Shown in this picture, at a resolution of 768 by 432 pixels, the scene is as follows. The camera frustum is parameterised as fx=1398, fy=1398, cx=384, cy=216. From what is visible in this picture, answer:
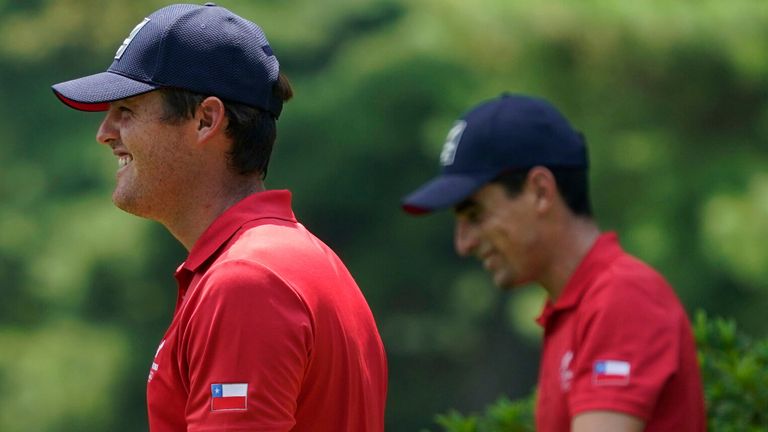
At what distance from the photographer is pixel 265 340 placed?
219 centimetres

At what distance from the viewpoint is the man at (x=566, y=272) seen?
119 inches

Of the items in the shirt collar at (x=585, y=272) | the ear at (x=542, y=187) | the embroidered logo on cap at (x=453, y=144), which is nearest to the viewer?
the shirt collar at (x=585, y=272)

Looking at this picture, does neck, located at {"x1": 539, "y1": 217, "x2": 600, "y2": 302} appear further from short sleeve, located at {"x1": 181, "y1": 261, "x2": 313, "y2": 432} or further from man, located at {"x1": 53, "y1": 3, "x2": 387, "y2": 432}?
short sleeve, located at {"x1": 181, "y1": 261, "x2": 313, "y2": 432}

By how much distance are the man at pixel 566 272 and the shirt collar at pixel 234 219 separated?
887mm

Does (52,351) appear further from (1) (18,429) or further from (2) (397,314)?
(2) (397,314)

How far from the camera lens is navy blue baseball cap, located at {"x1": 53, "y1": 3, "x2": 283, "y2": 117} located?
8.19 feet

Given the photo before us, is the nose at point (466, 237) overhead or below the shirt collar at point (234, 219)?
below

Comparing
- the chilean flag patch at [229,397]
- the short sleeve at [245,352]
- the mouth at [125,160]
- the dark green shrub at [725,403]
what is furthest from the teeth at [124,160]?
the dark green shrub at [725,403]

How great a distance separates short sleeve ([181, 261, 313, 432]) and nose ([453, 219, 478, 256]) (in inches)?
60.6

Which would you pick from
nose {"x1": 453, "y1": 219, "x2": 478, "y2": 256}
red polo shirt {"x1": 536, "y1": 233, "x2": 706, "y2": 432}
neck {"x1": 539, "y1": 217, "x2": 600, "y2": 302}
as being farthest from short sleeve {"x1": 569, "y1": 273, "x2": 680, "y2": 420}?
nose {"x1": 453, "y1": 219, "x2": 478, "y2": 256}

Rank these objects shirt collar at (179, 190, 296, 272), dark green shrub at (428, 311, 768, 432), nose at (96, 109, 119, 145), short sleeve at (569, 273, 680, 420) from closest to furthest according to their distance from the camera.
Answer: shirt collar at (179, 190, 296, 272), nose at (96, 109, 119, 145), short sleeve at (569, 273, 680, 420), dark green shrub at (428, 311, 768, 432)

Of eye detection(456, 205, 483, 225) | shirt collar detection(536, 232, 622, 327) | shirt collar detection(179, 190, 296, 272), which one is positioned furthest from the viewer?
eye detection(456, 205, 483, 225)

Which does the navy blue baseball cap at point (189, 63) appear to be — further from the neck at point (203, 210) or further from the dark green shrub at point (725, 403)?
the dark green shrub at point (725, 403)

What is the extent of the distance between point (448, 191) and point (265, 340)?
1.64 m
